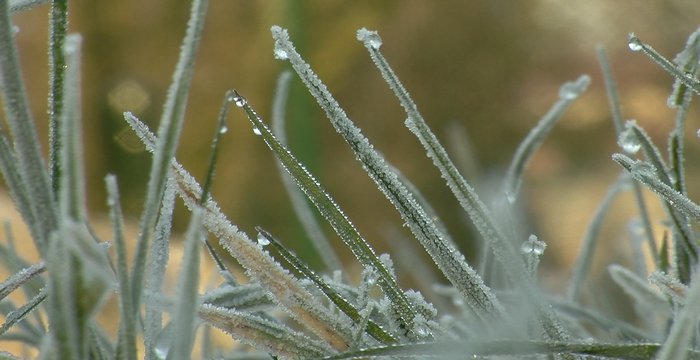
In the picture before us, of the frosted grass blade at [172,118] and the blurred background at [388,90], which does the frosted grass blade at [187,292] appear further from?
Result: the blurred background at [388,90]

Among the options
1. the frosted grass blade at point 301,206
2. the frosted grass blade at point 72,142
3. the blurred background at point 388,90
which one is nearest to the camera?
the frosted grass blade at point 72,142

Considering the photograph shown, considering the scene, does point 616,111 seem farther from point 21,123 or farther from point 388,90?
point 388,90

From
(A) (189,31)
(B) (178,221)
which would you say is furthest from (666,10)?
(A) (189,31)

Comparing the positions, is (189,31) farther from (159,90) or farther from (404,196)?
(159,90)

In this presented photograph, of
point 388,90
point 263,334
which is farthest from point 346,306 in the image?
point 388,90

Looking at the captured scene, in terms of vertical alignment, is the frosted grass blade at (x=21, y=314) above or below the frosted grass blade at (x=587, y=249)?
below

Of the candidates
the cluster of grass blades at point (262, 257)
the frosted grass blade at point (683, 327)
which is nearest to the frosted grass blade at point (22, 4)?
the cluster of grass blades at point (262, 257)
